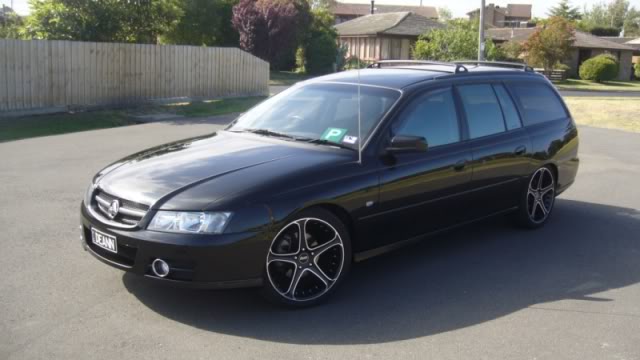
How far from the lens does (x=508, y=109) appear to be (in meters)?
6.81

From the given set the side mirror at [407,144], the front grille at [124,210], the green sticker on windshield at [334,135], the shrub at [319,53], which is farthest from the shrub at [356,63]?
the shrub at [319,53]

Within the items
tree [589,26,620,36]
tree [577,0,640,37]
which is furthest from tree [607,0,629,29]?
tree [589,26,620,36]

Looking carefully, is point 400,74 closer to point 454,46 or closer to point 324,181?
point 324,181

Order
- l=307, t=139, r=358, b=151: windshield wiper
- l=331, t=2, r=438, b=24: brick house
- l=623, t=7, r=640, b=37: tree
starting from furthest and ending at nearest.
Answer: l=623, t=7, r=640, b=37: tree → l=331, t=2, r=438, b=24: brick house → l=307, t=139, r=358, b=151: windshield wiper

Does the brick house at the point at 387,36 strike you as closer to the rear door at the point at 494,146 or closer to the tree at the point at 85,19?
the tree at the point at 85,19

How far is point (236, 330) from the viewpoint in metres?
4.41

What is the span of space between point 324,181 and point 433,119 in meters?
1.48

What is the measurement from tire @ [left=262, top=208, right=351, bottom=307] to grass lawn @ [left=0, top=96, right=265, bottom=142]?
10.0 meters

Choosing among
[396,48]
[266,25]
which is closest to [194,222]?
[266,25]

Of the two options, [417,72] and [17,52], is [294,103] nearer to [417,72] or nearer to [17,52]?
[417,72]

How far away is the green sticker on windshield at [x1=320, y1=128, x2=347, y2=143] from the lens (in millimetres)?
5414

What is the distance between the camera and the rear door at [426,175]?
5332mm

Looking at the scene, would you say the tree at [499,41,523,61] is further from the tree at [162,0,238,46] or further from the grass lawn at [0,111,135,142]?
the grass lawn at [0,111,135,142]

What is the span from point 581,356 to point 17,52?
48.9 ft
